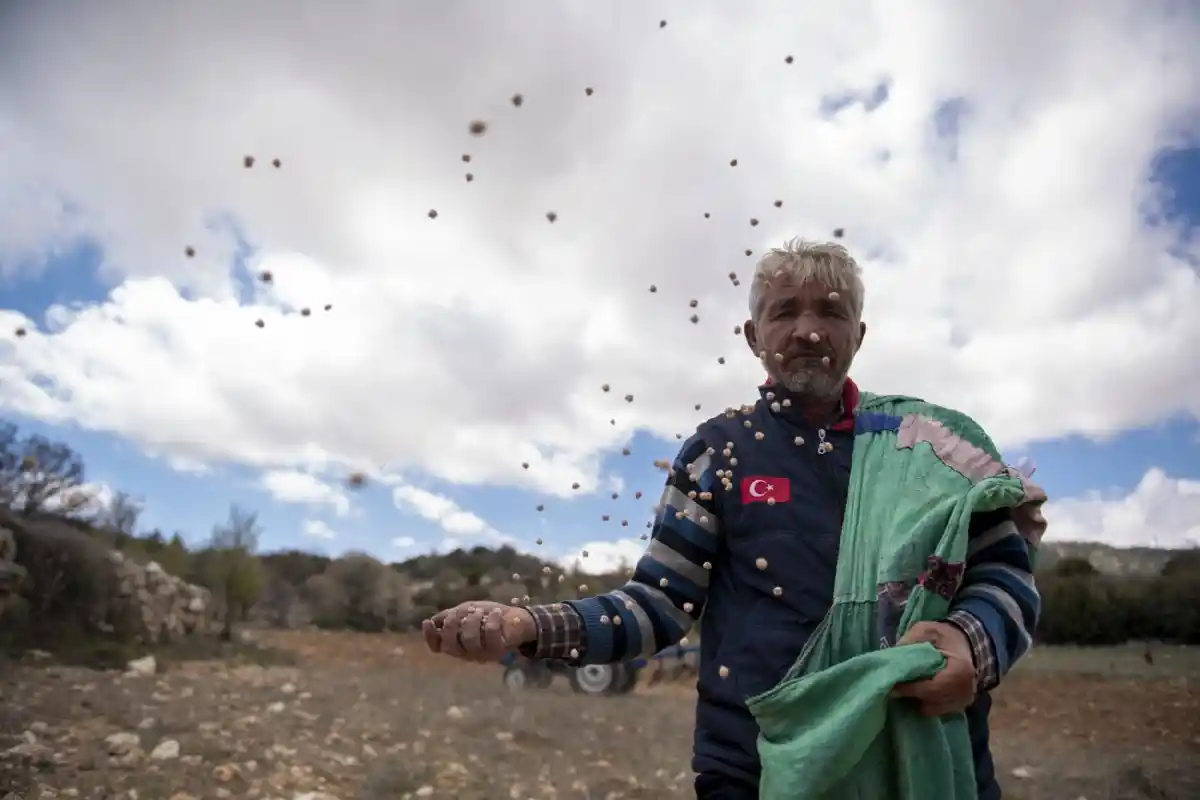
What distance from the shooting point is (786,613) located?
1.41m

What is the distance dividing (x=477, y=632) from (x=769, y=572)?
0.48 m

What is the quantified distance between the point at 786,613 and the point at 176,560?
258 inches

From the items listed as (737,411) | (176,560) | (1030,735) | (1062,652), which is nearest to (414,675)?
(176,560)

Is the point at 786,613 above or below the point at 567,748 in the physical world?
above

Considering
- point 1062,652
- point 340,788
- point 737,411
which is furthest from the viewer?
point 1062,652

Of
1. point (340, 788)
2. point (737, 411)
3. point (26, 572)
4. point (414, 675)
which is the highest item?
point (737, 411)

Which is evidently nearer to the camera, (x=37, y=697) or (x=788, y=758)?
(x=788, y=758)

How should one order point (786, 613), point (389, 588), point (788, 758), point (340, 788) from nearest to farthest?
point (788, 758) → point (786, 613) → point (340, 788) → point (389, 588)

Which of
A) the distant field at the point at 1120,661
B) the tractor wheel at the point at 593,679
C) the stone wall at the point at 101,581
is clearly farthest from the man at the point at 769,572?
the tractor wheel at the point at 593,679

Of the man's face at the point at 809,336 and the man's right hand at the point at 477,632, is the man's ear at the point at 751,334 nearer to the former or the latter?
the man's face at the point at 809,336

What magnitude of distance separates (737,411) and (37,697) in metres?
4.30

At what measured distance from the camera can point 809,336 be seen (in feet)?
5.09

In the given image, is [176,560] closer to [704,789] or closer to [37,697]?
[37,697]

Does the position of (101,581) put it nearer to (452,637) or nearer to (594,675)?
(594,675)
